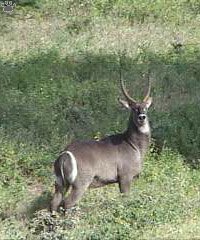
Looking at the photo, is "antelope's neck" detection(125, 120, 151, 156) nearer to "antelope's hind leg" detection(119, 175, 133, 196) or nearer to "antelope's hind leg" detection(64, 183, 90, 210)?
"antelope's hind leg" detection(119, 175, 133, 196)

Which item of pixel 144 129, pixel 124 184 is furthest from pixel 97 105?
pixel 124 184

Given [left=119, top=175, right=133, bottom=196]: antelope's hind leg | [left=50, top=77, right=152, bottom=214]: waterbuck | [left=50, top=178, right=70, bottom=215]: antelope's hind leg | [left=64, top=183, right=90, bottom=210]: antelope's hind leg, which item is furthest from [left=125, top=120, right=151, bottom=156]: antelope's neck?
[left=50, top=178, right=70, bottom=215]: antelope's hind leg

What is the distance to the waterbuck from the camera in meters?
9.14

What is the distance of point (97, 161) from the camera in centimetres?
939

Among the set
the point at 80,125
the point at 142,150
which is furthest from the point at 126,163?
the point at 80,125

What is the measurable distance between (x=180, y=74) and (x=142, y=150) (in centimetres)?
465

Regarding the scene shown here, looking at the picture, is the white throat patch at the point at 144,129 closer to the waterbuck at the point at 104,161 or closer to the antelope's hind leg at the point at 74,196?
the waterbuck at the point at 104,161

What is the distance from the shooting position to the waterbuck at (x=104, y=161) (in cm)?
914

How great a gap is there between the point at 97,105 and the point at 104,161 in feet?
12.1

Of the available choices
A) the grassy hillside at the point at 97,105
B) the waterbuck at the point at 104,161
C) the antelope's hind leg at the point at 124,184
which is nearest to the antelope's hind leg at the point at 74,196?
the waterbuck at the point at 104,161

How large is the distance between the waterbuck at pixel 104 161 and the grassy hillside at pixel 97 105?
25cm

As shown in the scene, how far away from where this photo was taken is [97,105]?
13.1 meters

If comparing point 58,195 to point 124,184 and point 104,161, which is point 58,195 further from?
point 124,184

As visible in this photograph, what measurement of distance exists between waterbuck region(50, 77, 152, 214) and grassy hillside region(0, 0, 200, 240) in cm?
25
